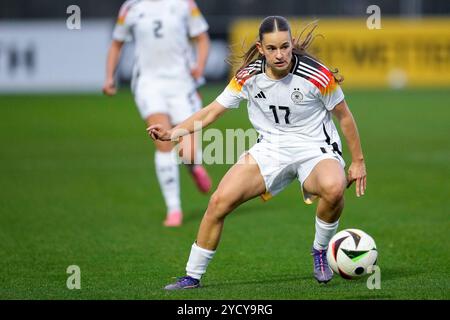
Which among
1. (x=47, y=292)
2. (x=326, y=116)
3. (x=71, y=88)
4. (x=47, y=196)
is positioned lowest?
(x=71, y=88)

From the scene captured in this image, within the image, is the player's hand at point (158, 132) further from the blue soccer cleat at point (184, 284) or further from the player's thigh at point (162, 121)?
the player's thigh at point (162, 121)

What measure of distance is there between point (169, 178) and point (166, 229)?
731mm

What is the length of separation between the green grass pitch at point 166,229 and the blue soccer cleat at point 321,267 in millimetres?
76

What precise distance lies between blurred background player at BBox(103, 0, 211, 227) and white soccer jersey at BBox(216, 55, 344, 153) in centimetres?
359

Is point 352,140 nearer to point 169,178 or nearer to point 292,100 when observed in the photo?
point 292,100

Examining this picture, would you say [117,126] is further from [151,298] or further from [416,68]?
[151,298]

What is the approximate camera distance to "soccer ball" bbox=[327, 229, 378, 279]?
7531 millimetres

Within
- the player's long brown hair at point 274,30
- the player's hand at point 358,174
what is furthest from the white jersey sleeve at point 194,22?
the player's hand at point 358,174

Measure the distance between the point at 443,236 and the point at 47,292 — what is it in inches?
163

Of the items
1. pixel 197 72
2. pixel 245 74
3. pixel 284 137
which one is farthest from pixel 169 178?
pixel 245 74

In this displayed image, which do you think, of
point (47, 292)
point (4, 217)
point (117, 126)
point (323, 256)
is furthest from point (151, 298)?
point (117, 126)

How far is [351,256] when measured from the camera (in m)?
7.55

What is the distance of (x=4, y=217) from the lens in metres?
11.3
